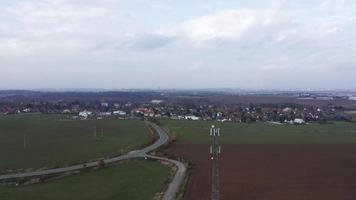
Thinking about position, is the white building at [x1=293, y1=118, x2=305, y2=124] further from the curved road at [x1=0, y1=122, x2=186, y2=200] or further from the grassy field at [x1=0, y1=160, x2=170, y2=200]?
the grassy field at [x1=0, y1=160, x2=170, y2=200]

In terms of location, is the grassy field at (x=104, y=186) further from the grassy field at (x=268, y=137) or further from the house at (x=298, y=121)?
the house at (x=298, y=121)

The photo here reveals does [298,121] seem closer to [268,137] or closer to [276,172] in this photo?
[268,137]

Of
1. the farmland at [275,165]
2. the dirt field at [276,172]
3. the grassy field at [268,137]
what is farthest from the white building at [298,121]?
the dirt field at [276,172]

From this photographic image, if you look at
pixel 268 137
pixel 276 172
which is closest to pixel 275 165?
pixel 276 172

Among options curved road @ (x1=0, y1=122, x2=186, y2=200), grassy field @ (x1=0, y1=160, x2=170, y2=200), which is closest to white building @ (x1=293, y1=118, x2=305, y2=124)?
curved road @ (x1=0, y1=122, x2=186, y2=200)

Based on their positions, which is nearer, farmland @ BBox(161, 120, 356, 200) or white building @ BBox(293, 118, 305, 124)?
farmland @ BBox(161, 120, 356, 200)
